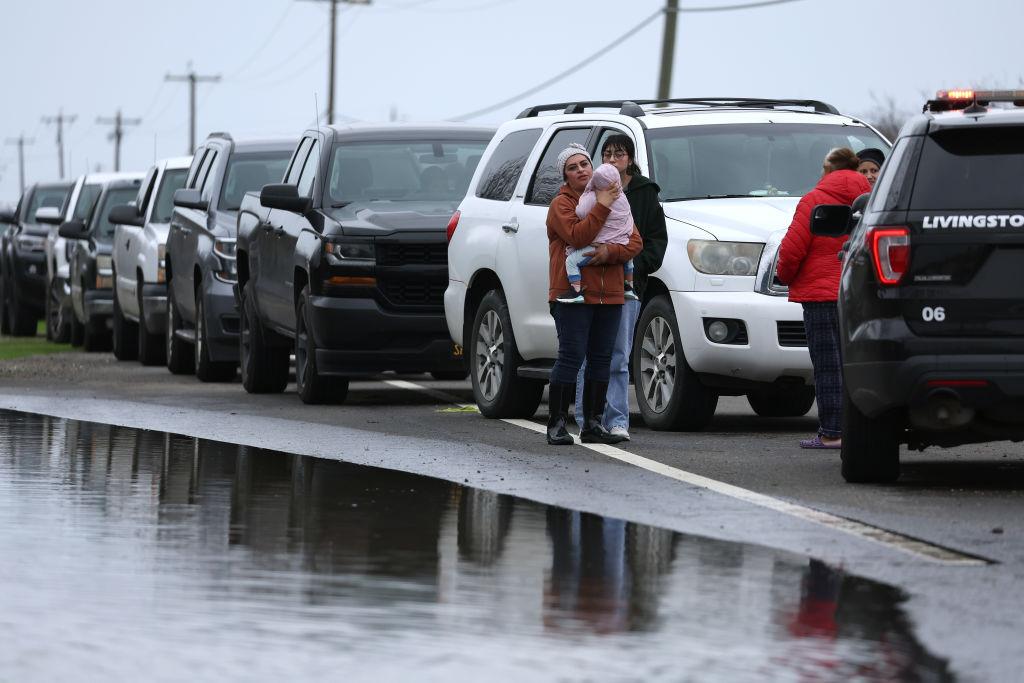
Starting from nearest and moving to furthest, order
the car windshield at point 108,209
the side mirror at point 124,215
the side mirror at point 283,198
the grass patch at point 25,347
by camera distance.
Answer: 1. the side mirror at point 283,198
2. the side mirror at point 124,215
3. the grass patch at point 25,347
4. the car windshield at point 108,209

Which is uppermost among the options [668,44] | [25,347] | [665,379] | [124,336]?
[668,44]

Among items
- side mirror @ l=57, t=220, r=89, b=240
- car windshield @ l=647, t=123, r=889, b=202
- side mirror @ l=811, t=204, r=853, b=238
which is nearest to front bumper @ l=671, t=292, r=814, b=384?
car windshield @ l=647, t=123, r=889, b=202

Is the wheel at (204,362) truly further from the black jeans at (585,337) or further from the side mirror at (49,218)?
the side mirror at (49,218)

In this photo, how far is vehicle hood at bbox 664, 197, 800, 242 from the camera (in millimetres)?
12969

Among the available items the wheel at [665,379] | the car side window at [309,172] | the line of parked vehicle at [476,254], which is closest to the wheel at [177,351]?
the line of parked vehicle at [476,254]

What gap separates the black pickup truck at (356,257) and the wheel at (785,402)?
2.12 meters

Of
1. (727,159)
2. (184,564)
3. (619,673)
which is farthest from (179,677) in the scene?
(727,159)

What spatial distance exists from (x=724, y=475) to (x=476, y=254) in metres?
4.19

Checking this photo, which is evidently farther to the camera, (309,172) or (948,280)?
(309,172)

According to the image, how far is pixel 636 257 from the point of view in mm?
12688

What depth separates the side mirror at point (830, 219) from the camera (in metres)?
11.4

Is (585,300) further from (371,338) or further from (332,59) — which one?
(332,59)

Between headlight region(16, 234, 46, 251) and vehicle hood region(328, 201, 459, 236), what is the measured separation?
56.0ft

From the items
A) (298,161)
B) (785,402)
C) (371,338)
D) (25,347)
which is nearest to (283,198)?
(371,338)
